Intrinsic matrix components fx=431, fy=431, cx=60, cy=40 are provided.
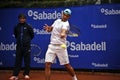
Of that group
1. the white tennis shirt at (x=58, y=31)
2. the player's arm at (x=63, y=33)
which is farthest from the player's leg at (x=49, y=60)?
the player's arm at (x=63, y=33)

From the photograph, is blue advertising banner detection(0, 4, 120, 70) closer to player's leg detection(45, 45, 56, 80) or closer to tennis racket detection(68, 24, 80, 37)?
tennis racket detection(68, 24, 80, 37)

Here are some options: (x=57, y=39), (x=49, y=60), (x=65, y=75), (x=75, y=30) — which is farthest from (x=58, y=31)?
(x=65, y=75)

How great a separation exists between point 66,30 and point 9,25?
508 cm

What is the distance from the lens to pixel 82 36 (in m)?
14.5

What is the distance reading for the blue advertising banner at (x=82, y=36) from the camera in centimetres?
1411

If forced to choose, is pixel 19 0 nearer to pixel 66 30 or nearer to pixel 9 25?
pixel 9 25

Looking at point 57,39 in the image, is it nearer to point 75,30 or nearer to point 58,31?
point 58,31

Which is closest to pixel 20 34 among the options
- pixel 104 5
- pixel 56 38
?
pixel 56 38

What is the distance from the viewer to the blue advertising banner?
46.3 feet

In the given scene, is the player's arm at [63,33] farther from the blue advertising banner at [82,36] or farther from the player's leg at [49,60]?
the blue advertising banner at [82,36]

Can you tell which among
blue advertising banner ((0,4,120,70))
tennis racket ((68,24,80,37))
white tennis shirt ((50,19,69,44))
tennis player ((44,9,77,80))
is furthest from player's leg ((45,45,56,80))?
blue advertising banner ((0,4,120,70))

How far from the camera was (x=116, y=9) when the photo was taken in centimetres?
1400

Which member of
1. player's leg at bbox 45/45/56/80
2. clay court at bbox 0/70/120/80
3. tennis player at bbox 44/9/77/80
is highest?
tennis player at bbox 44/9/77/80

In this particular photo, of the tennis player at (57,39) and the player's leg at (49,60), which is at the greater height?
the tennis player at (57,39)
